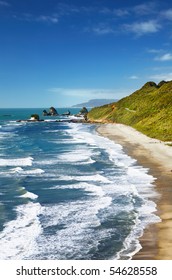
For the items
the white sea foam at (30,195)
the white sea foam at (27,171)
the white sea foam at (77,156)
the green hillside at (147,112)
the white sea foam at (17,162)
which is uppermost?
the green hillside at (147,112)

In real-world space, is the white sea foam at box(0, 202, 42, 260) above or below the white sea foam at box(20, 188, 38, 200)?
below

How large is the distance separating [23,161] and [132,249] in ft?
96.0

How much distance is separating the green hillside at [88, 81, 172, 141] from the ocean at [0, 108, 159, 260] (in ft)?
91.0

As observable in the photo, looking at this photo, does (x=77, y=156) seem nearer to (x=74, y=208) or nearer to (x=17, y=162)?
(x=17, y=162)

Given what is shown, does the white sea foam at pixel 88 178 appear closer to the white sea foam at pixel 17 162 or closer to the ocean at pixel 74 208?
the ocean at pixel 74 208

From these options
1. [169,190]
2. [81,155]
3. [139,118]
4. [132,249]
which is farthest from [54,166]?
[139,118]

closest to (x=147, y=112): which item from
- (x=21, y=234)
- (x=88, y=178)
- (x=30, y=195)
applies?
(x=88, y=178)

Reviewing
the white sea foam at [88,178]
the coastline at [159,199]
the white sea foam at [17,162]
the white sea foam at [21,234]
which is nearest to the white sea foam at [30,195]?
the white sea foam at [21,234]

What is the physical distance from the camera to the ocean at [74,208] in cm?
1980

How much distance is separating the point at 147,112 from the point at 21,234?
8764 cm

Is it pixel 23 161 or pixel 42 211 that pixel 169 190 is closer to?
pixel 42 211

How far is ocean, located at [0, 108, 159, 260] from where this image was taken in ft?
65.0

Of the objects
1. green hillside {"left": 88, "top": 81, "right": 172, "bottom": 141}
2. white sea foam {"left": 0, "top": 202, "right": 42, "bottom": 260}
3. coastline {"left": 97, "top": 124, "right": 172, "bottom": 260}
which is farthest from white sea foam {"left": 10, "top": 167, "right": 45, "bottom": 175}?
green hillside {"left": 88, "top": 81, "right": 172, "bottom": 141}

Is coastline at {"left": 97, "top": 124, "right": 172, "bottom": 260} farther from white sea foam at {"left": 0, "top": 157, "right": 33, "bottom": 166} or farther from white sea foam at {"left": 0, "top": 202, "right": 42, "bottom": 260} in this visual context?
white sea foam at {"left": 0, "top": 157, "right": 33, "bottom": 166}
